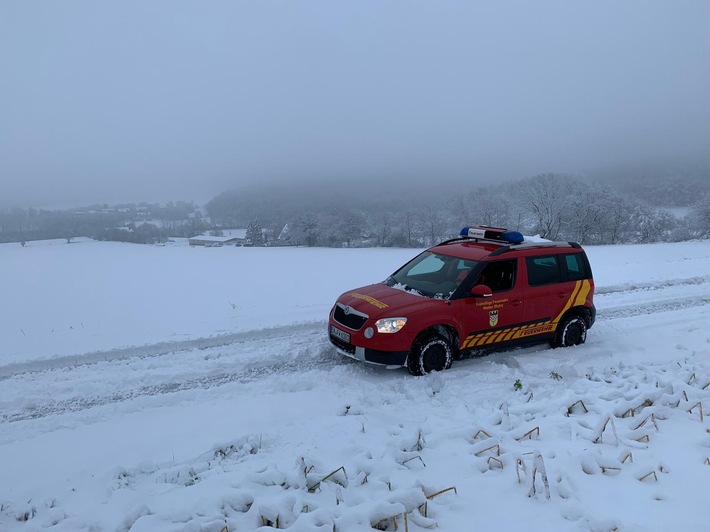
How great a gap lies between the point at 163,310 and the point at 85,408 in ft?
18.7

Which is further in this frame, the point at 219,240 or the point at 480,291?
the point at 219,240

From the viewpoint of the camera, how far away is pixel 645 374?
5.66 metres

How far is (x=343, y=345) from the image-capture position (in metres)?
6.78

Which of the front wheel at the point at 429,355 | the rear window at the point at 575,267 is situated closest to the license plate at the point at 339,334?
the front wheel at the point at 429,355

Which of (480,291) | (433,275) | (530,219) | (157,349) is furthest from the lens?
(530,219)

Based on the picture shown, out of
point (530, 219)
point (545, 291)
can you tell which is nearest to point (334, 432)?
point (545, 291)

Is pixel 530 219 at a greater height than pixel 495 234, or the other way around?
pixel 530 219

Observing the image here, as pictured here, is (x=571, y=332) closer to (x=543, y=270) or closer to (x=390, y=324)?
(x=543, y=270)

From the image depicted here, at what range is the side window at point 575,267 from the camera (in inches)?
307

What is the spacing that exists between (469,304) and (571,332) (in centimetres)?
245

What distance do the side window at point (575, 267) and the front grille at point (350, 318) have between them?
3828 mm

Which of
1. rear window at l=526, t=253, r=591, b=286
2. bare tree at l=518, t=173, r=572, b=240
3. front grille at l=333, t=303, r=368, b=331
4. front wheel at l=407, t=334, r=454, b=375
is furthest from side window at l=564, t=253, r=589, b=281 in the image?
bare tree at l=518, t=173, r=572, b=240

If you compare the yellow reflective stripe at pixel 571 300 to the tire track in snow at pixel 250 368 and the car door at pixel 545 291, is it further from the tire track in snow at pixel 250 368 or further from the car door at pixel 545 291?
the tire track in snow at pixel 250 368

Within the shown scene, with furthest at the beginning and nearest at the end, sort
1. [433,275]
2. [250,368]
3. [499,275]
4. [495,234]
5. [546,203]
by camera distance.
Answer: [546,203] < [495,234] < [433,275] < [499,275] < [250,368]
